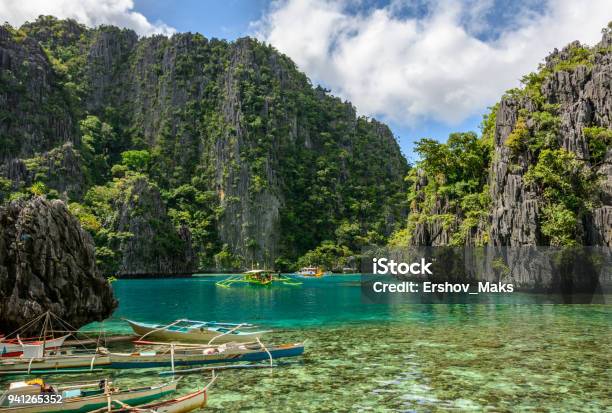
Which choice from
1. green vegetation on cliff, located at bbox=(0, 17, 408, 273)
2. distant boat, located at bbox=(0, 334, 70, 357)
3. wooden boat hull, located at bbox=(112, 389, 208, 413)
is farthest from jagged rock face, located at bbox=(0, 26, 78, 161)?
wooden boat hull, located at bbox=(112, 389, 208, 413)

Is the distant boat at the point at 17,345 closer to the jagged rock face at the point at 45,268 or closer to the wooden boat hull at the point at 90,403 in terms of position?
the jagged rock face at the point at 45,268

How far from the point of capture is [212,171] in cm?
12588

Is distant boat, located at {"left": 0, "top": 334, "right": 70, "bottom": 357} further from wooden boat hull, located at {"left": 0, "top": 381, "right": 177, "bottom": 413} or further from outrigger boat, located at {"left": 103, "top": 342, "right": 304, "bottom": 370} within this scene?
wooden boat hull, located at {"left": 0, "top": 381, "right": 177, "bottom": 413}

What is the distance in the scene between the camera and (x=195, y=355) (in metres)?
16.3

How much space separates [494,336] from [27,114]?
110 meters

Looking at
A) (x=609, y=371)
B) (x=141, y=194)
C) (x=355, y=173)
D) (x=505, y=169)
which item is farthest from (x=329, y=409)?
(x=355, y=173)

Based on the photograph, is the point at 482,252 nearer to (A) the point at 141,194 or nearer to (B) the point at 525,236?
(B) the point at 525,236

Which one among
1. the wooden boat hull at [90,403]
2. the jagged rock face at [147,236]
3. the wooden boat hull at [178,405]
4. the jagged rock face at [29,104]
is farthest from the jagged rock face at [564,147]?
the jagged rock face at [29,104]

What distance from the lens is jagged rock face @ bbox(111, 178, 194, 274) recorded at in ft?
312

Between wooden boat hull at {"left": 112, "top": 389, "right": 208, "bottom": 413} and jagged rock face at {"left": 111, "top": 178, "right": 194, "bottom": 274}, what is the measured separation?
88.7 meters

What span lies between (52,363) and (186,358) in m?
4.38

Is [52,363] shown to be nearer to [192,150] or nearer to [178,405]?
[178,405]

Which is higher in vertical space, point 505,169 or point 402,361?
point 505,169

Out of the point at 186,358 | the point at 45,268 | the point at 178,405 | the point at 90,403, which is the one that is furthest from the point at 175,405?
the point at 45,268
